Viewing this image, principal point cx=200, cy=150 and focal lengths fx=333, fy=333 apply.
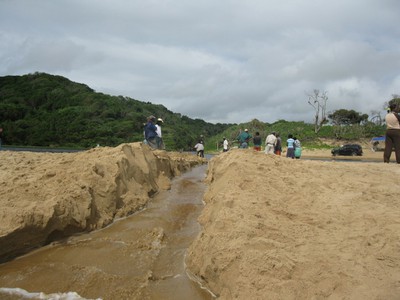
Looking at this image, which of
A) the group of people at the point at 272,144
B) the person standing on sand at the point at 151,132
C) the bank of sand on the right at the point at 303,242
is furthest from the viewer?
the group of people at the point at 272,144

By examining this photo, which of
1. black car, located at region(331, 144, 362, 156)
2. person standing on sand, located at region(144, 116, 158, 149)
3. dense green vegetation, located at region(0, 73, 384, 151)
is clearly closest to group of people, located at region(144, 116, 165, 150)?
person standing on sand, located at region(144, 116, 158, 149)

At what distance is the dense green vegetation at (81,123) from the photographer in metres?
45.9

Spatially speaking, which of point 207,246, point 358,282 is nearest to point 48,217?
point 207,246

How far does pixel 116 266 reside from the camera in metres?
4.13

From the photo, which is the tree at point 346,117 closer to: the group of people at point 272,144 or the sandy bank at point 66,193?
the group of people at point 272,144

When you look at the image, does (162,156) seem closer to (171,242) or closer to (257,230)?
(171,242)

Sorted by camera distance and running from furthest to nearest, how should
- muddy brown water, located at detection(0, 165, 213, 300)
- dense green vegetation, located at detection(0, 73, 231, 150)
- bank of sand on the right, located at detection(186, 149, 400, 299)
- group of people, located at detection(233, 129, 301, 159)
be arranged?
dense green vegetation, located at detection(0, 73, 231, 150) < group of people, located at detection(233, 129, 301, 159) < muddy brown water, located at detection(0, 165, 213, 300) < bank of sand on the right, located at detection(186, 149, 400, 299)

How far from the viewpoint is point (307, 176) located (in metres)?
6.57

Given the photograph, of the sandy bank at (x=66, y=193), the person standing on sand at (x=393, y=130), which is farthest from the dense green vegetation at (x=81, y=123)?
the sandy bank at (x=66, y=193)

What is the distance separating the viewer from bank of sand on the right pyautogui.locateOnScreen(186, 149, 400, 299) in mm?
3029

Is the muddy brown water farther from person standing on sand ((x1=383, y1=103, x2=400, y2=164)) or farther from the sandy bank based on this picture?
person standing on sand ((x1=383, y1=103, x2=400, y2=164))

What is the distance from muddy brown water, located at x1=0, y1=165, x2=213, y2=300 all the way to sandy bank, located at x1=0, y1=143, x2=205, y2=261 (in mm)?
237

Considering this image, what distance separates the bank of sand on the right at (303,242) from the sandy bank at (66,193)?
6.07ft

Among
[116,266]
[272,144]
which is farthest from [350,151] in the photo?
[116,266]
